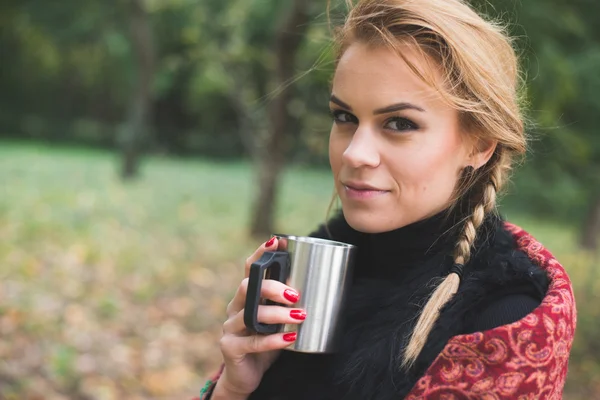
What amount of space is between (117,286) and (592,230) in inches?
328

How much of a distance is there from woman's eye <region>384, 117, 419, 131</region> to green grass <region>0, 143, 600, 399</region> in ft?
10.7

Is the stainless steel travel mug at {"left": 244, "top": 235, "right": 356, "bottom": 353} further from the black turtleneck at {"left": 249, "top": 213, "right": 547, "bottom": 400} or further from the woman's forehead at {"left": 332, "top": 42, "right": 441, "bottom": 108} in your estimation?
the woman's forehead at {"left": 332, "top": 42, "right": 441, "bottom": 108}

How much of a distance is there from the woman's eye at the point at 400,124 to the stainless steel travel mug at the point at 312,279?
27cm

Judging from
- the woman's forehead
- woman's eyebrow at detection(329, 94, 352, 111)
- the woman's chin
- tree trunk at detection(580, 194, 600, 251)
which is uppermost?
the woman's forehead

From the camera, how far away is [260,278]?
4.32 ft

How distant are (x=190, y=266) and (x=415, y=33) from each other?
5.80m

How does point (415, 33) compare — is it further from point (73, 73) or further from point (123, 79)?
point (73, 73)

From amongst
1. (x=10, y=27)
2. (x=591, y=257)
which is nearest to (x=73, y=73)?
(x=10, y=27)

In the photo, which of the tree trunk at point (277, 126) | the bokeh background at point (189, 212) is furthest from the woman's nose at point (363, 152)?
the tree trunk at point (277, 126)

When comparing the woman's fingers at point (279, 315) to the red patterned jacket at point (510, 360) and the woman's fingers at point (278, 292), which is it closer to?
the woman's fingers at point (278, 292)

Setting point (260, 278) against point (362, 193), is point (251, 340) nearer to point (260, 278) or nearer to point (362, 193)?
point (260, 278)

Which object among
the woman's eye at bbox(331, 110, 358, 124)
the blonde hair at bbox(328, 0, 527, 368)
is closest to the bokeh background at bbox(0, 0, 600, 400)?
the woman's eye at bbox(331, 110, 358, 124)

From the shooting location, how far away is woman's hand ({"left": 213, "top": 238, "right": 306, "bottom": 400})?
1357mm

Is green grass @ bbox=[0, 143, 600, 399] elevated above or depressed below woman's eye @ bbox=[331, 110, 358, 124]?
below
